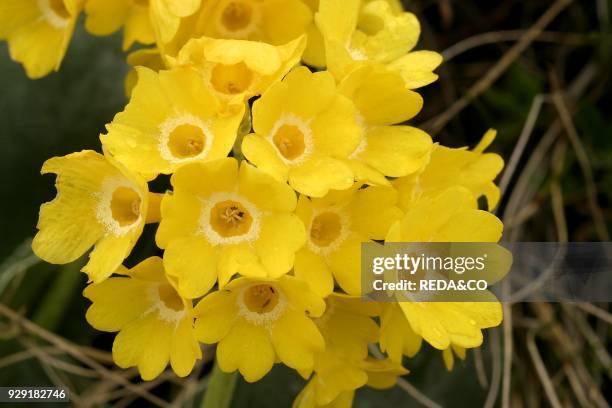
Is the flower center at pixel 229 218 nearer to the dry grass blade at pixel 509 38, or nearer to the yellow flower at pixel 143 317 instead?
the yellow flower at pixel 143 317

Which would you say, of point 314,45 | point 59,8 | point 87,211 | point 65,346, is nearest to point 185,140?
point 87,211

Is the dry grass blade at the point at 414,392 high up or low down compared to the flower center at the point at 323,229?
down

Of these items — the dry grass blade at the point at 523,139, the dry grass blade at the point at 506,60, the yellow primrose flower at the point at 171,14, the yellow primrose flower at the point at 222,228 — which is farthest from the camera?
the dry grass blade at the point at 506,60

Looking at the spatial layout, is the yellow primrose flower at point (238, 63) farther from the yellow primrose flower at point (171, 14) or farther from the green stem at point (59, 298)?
the green stem at point (59, 298)

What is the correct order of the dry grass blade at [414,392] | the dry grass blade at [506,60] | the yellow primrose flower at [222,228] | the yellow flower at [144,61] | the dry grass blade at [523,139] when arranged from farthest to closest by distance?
the dry grass blade at [506,60] < the dry grass blade at [523,139] < the dry grass blade at [414,392] < the yellow flower at [144,61] < the yellow primrose flower at [222,228]

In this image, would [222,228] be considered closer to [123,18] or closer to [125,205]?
[125,205]

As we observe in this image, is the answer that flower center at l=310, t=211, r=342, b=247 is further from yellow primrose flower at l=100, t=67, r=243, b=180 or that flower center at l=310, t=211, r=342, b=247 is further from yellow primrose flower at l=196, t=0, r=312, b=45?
yellow primrose flower at l=196, t=0, r=312, b=45

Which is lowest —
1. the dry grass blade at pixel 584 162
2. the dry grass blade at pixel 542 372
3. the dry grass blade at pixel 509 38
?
the dry grass blade at pixel 542 372

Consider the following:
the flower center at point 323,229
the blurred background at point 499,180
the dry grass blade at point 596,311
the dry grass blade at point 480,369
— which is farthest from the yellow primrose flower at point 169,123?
the dry grass blade at point 596,311

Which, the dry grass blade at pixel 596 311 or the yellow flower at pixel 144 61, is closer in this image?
the yellow flower at pixel 144 61
